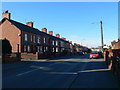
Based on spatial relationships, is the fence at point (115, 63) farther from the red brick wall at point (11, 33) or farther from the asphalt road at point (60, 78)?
the red brick wall at point (11, 33)

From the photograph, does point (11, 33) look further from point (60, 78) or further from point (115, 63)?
point (115, 63)

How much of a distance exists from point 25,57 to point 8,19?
35.0 feet

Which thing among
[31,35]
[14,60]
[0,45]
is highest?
[31,35]

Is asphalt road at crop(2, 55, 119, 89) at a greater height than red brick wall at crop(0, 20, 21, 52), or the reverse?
red brick wall at crop(0, 20, 21, 52)

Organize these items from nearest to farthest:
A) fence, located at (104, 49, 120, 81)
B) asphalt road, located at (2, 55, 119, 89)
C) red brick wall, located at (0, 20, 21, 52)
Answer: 1. asphalt road, located at (2, 55, 119, 89)
2. fence, located at (104, 49, 120, 81)
3. red brick wall, located at (0, 20, 21, 52)

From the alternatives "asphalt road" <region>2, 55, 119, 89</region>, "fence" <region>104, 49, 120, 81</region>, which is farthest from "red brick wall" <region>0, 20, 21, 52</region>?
"fence" <region>104, 49, 120, 81</region>

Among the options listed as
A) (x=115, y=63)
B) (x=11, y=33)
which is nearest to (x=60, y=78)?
(x=115, y=63)

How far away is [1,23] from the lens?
38.0 meters

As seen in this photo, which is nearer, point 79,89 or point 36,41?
point 79,89

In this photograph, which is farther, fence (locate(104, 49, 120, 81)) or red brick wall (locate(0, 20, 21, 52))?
red brick wall (locate(0, 20, 21, 52))

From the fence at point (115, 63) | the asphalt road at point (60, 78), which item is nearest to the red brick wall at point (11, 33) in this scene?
the asphalt road at point (60, 78)

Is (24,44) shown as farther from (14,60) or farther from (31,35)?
(14,60)

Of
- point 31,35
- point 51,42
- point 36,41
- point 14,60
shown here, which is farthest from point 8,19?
point 51,42

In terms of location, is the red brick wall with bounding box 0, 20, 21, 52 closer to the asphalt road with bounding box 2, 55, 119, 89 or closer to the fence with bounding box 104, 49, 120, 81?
the asphalt road with bounding box 2, 55, 119, 89
